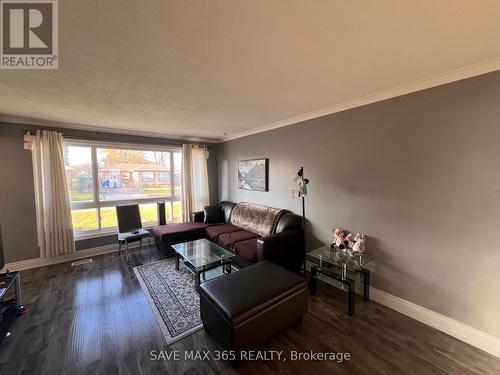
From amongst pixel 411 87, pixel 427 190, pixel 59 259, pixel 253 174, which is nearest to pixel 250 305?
pixel 427 190

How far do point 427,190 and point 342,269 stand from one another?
121 cm

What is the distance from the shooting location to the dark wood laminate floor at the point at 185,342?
1.55 meters

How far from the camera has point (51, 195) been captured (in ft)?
10.9

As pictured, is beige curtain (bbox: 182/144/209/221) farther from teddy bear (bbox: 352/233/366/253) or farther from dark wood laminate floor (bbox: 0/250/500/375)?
teddy bear (bbox: 352/233/366/253)

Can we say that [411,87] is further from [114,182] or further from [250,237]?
[114,182]

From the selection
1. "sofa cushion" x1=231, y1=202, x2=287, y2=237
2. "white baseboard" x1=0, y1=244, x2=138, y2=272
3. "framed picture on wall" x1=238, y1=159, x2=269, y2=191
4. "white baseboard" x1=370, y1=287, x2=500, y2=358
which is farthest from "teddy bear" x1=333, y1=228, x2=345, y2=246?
"white baseboard" x1=0, y1=244, x2=138, y2=272

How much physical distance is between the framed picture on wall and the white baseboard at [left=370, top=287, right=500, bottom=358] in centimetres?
233

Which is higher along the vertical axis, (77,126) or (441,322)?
(77,126)

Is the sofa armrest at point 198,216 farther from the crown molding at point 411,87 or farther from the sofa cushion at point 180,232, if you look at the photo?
the crown molding at point 411,87

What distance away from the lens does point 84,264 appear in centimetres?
338

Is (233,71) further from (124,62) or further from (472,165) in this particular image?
(472,165)

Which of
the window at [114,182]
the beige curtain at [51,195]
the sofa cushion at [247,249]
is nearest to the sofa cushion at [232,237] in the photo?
the sofa cushion at [247,249]

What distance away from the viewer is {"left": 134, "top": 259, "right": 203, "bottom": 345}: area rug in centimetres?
196

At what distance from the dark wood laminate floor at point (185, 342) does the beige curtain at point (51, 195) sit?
106cm
